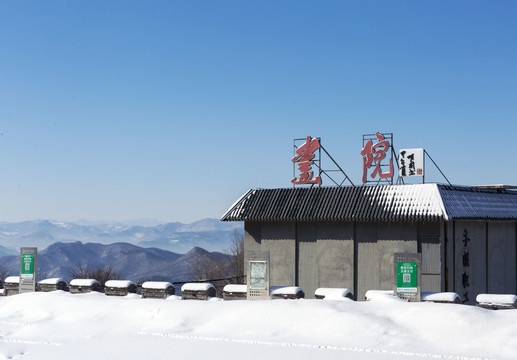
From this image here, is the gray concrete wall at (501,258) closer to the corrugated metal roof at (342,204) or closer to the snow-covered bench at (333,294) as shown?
the corrugated metal roof at (342,204)

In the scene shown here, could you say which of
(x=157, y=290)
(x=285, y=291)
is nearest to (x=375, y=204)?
(x=285, y=291)

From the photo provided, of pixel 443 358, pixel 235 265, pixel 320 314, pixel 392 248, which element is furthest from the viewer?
pixel 235 265

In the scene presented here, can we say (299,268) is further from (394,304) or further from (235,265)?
(235,265)

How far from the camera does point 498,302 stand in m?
21.7

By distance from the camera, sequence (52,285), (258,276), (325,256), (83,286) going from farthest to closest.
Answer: (325,256) < (52,285) < (83,286) < (258,276)

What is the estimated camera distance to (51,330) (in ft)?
70.1

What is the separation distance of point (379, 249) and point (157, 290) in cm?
1379

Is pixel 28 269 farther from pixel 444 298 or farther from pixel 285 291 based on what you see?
pixel 444 298

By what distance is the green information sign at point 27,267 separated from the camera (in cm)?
3012

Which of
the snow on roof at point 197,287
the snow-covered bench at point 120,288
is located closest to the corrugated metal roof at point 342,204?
the snow-covered bench at point 120,288

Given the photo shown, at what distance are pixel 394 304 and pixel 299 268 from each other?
17424 mm

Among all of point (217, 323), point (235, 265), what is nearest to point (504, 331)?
point (217, 323)

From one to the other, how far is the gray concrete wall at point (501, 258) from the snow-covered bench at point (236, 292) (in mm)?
16910

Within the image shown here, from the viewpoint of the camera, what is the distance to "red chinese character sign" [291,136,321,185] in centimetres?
4047
